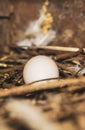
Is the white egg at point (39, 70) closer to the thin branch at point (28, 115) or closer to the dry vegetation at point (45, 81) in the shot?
the dry vegetation at point (45, 81)

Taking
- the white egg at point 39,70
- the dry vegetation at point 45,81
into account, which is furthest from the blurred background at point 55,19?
the white egg at point 39,70

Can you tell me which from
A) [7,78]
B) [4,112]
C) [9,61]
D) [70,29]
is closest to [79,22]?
[70,29]

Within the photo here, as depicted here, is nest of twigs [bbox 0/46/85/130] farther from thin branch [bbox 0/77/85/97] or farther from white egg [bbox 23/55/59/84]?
white egg [bbox 23/55/59/84]

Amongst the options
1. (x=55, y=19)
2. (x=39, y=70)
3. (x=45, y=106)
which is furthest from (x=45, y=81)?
(x=55, y=19)

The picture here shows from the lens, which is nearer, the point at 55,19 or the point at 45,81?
the point at 45,81

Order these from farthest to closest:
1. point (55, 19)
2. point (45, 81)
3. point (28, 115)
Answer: point (55, 19) → point (45, 81) → point (28, 115)

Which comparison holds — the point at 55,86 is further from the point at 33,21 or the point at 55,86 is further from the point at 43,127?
the point at 33,21

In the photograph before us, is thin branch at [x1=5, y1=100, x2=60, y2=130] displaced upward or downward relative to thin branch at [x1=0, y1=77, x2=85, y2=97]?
→ downward

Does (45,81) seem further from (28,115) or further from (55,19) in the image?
(55,19)

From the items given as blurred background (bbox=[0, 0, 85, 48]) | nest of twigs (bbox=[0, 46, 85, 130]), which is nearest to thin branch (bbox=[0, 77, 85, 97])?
nest of twigs (bbox=[0, 46, 85, 130])
